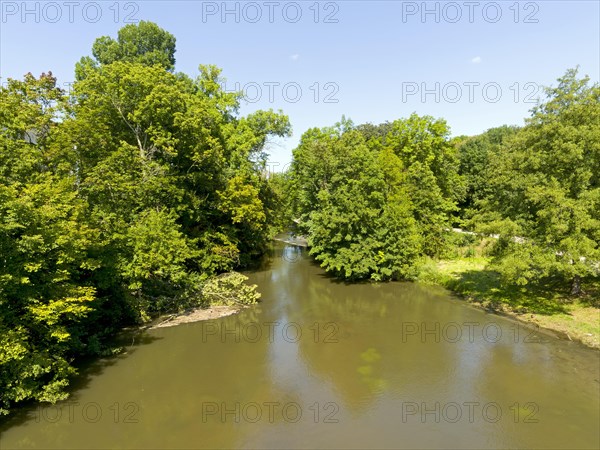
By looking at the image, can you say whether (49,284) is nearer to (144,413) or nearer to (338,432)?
(144,413)

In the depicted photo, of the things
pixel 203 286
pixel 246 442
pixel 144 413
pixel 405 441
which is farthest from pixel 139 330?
pixel 405 441

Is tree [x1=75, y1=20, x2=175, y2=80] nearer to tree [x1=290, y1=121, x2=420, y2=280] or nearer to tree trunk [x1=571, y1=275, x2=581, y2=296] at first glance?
tree [x1=290, y1=121, x2=420, y2=280]

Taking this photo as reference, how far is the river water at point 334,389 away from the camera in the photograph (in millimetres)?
10180

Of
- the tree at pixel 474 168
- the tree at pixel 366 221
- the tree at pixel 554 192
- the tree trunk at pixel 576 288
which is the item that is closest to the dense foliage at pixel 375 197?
the tree at pixel 366 221

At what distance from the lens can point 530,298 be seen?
19266 mm

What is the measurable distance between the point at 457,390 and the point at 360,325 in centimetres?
621

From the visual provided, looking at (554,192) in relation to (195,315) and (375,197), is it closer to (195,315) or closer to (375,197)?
(375,197)

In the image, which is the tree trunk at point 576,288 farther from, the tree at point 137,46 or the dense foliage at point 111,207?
the tree at point 137,46

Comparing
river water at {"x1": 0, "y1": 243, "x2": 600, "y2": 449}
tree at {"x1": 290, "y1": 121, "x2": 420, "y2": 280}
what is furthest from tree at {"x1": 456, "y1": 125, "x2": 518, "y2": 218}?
river water at {"x1": 0, "y1": 243, "x2": 600, "y2": 449}

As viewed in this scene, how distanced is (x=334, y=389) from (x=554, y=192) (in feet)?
41.9

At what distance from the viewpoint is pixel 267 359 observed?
48.7 ft

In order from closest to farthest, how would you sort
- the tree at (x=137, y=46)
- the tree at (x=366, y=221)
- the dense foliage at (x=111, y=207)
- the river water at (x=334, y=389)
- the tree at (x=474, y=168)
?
the river water at (x=334, y=389)
the dense foliage at (x=111, y=207)
the tree at (x=366, y=221)
the tree at (x=137, y=46)
the tree at (x=474, y=168)

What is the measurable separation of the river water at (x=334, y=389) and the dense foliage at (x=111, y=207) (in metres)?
1.69

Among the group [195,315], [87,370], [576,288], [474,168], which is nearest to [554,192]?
[576,288]
